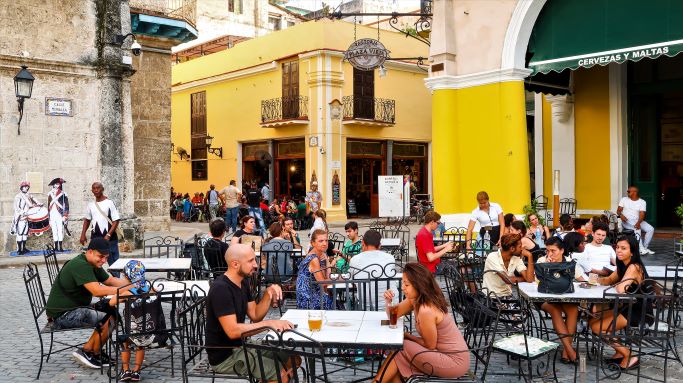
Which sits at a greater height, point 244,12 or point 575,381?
point 244,12

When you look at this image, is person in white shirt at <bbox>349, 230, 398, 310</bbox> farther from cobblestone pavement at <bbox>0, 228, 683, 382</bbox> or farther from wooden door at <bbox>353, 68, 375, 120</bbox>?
wooden door at <bbox>353, 68, 375, 120</bbox>

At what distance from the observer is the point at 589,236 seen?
981 cm

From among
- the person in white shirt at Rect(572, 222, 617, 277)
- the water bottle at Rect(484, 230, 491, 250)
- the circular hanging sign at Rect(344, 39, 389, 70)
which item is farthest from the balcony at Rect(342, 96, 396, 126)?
the person in white shirt at Rect(572, 222, 617, 277)

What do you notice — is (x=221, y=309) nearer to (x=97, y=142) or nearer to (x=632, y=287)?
(x=632, y=287)

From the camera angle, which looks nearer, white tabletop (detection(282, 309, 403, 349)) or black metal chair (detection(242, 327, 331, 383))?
black metal chair (detection(242, 327, 331, 383))

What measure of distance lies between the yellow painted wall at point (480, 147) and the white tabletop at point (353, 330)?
7.90 m

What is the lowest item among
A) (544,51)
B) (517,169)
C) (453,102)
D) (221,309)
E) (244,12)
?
(221,309)

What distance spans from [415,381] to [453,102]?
9233mm

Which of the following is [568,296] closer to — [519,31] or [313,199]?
[519,31]

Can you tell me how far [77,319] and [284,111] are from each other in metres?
22.2

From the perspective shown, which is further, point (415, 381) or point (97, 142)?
point (97, 142)

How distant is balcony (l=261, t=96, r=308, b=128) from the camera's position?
26859 mm

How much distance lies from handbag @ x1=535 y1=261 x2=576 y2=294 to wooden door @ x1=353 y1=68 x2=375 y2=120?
21.5 metres

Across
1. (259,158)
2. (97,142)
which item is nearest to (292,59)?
(259,158)
